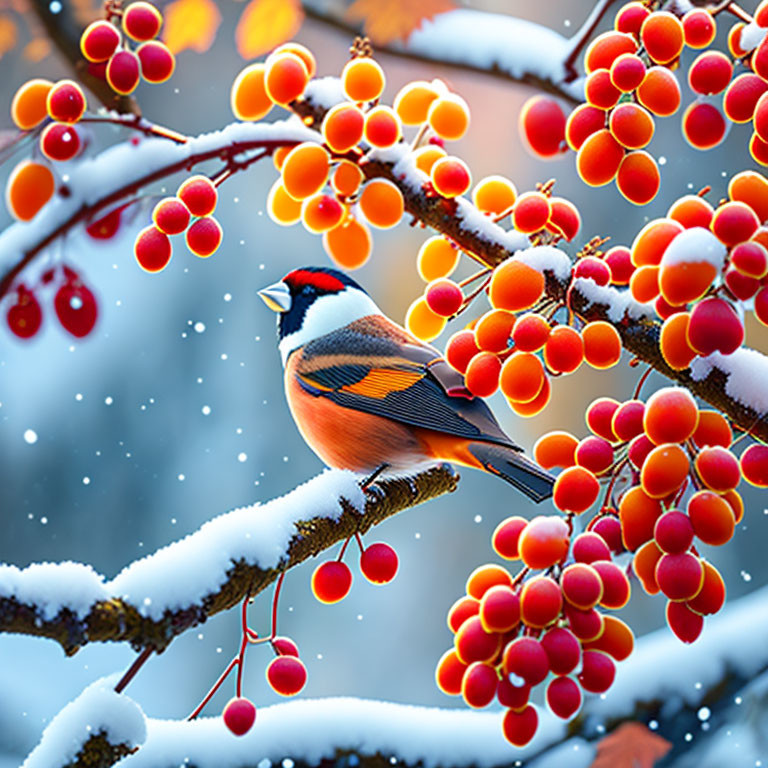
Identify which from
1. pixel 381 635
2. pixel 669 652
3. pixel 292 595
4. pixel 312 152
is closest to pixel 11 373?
pixel 292 595

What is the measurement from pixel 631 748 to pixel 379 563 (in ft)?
1.47

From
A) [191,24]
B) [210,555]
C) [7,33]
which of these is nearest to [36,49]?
[7,33]

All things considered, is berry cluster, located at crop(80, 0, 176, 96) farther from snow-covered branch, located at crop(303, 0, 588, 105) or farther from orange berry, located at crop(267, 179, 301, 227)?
snow-covered branch, located at crop(303, 0, 588, 105)

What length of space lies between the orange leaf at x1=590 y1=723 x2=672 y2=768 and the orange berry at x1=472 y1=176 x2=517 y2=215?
0.56 meters

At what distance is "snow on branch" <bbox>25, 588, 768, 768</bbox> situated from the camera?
70 cm

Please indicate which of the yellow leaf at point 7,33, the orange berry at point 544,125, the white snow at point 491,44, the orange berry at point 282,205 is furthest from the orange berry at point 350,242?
the yellow leaf at point 7,33

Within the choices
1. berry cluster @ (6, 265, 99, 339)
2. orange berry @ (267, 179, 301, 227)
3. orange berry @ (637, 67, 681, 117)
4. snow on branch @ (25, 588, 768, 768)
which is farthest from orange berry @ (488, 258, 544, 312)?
berry cluster @ (6, 265, 99, 339)

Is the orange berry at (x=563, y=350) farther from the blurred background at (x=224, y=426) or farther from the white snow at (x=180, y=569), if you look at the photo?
the blurred background at (x=224, y=426)

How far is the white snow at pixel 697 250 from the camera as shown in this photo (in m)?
0.34

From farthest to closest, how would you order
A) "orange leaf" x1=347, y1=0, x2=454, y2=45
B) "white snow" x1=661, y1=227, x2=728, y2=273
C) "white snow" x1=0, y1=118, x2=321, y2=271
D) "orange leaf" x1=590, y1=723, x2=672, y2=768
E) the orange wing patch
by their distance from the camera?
"orange leaf" x1=347, y1=0, x2=454, y2=45
"orange leaf" x1=590, y1=723, x2=672, y2=768
the orange wing patch
"white snow" x1=0, y1=118, x2=321, y2=271
"white snow" x1=661, y1=227, x2=728, y2=273

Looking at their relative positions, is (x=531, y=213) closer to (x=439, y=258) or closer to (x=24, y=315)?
(x=439, y=258)

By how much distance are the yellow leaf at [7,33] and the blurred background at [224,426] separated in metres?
0.01

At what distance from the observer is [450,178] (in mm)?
505

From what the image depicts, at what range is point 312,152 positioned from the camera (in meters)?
0.50
